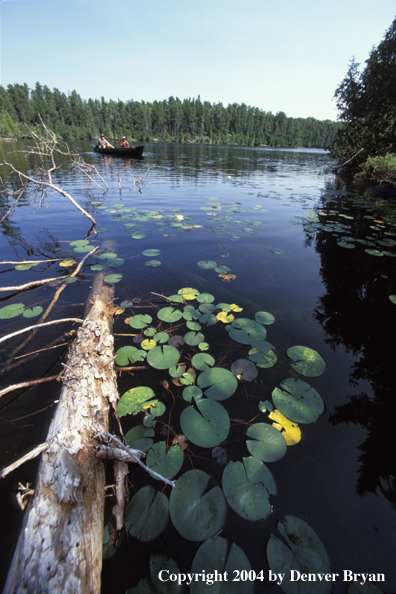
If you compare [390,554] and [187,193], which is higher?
[187,193]

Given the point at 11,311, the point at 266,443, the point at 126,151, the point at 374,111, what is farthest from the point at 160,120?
the point at 266,443

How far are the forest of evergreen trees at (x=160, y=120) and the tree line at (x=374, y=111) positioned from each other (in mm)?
57814

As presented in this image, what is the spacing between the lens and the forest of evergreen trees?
2434 inches

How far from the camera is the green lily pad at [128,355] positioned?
2066mm

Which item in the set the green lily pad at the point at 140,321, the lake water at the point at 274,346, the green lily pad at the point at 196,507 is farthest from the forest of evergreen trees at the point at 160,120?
the green lily pad at the point at 196,507

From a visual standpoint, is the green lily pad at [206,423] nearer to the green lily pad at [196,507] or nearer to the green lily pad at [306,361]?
the green lily pad at [196,507]

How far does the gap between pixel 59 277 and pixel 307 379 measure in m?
3.35

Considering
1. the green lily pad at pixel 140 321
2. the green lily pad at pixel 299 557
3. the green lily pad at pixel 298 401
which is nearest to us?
the green lily pad at pixel 299 557

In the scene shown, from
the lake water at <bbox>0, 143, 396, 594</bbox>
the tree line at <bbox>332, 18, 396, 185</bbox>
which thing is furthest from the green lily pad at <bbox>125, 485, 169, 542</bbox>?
the tree line at <bbox>332, 18, 396, 185</bbox>

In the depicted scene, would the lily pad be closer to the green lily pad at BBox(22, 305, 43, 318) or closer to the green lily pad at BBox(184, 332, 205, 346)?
the green lily pad at BBox(184, 332, 205, 346)

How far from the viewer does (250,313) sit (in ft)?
9.02

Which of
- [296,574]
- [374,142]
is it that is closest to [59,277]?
[296,574]

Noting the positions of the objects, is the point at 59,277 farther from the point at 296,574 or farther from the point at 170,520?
the point at 296,574

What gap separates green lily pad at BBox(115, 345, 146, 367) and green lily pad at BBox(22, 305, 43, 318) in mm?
1222
